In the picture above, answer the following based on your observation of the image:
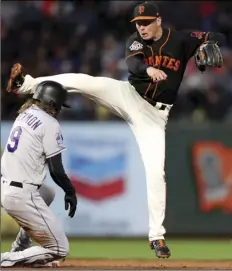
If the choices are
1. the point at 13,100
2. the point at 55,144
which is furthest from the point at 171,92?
the point at 13,100

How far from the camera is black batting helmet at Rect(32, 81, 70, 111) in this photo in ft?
25.1

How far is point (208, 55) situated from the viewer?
26.8ft

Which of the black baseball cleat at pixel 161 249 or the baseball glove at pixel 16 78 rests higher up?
the baseball glove at pixel 16 78

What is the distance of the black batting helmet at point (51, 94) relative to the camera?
25.1ft

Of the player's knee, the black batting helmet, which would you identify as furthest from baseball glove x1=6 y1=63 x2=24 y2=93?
the player's knee

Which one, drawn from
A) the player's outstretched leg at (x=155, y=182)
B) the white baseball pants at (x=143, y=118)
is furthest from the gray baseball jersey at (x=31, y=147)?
the player's outstretched leg at (x=155, y=182)

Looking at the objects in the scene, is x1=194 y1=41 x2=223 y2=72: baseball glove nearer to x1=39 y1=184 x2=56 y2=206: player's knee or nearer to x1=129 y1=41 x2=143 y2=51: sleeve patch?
x1=129 y1=41 x2=143 y2=51: sleeve patch

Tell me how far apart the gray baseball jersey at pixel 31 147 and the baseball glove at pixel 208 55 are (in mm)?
1631

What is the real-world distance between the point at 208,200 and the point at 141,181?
107cm

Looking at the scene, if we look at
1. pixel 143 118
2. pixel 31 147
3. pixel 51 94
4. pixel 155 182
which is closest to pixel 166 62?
pixel 143 118

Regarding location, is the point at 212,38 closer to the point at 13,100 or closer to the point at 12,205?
the point at 12,205

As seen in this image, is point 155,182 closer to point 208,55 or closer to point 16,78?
point 208,55

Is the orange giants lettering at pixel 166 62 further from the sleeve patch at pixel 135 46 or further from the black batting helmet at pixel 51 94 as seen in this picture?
the black batting helmet at pixel 51 94

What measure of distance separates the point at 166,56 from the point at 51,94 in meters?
1.34
